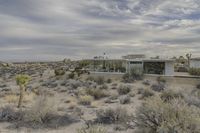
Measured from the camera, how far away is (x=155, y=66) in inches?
1754

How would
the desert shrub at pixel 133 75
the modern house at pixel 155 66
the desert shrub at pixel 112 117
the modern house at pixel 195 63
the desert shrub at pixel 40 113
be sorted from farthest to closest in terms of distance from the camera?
the modern house at pixel 195 63 < the modern house at pixel 155 66 < the desert shrub at pixel 133 75 < the desert shrub at pixel 112 117 < the desert shrub at pixel 40 113

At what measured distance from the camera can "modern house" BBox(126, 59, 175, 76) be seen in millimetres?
43094

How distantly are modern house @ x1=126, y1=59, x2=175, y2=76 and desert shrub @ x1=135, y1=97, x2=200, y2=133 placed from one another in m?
33.1

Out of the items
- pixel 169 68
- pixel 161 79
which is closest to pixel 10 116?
pixel 161 79

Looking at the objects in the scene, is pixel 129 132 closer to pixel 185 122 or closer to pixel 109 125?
Result: pixel 109 125

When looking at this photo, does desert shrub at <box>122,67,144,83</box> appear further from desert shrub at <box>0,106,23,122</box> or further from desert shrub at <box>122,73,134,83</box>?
desert shrub at <box>0,106,23,122</box>

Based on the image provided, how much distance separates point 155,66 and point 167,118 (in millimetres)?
35695

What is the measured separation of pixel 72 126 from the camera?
12.1m

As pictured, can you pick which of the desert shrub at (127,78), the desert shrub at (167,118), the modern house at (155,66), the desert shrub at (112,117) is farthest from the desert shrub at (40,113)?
the modern house at (155,66)

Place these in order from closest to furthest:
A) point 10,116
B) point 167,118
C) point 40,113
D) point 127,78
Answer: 1. point 167,118
2. point 40,113
3. point 10,116
4. point 127,78

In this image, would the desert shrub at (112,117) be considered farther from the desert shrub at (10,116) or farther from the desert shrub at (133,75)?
the desert shrub at (133,75)

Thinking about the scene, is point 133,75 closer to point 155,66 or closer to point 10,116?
point 155,66

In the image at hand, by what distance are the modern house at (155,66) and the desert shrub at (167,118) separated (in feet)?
109

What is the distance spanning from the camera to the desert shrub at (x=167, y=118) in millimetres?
8883
